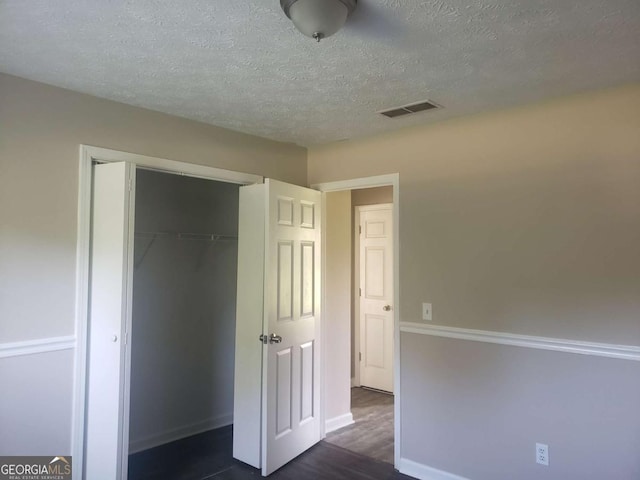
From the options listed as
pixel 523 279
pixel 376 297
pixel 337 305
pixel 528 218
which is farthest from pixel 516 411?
pixel 376 297

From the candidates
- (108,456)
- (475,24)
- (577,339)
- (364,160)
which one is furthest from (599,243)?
(108,456)

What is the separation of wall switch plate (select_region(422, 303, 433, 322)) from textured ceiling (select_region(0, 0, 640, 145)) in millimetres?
1329

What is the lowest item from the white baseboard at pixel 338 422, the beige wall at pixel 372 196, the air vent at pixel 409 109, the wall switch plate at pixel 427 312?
the white baseboard at pixel 338 422

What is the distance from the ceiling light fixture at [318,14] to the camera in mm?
1479

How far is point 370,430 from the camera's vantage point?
382 cm

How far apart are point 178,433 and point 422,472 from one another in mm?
1995

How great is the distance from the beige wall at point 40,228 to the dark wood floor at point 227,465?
0.92m

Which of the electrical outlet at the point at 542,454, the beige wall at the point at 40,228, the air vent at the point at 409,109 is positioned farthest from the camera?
the air vent at the point at 409,109

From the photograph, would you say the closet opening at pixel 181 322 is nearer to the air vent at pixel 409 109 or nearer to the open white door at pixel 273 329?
the open white door at pixel 273 329

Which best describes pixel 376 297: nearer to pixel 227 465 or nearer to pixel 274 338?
pixel 274 338

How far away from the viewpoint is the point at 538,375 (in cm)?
253

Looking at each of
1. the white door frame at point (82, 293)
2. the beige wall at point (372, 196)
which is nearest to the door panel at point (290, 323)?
the white door frame at point (82, 293)

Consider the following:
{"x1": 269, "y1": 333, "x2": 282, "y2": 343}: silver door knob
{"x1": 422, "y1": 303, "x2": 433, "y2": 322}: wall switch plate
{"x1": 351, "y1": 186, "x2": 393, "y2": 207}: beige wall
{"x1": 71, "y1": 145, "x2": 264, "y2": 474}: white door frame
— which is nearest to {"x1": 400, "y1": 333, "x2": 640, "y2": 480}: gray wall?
{"x1": 422, "y1": 303, "x2": 433, "y2": 322}: wall switch plate

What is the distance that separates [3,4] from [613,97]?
2882 millimetres
